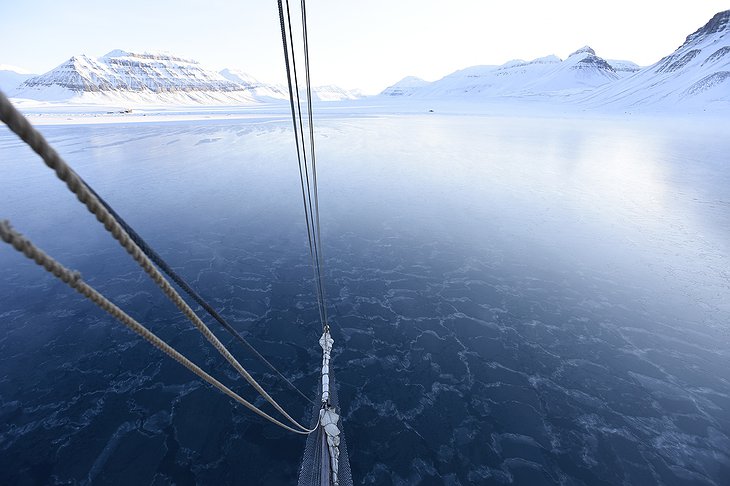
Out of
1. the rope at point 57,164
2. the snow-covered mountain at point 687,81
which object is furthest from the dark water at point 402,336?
the snow-covered mountain at point 687,81

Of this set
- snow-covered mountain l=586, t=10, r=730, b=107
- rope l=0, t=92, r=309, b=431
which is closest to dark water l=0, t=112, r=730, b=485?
rope l=0, t=92, r=309, b=431

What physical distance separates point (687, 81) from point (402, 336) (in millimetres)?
223428

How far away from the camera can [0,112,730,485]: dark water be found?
1119 cm

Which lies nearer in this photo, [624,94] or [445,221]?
[445,221]

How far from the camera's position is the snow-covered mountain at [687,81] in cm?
14525

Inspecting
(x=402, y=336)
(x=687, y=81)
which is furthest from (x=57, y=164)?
(x=687, y=81)

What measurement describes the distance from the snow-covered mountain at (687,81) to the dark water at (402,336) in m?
164

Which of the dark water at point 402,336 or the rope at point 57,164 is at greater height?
the rope at point 57,164

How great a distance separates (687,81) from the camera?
162 meters

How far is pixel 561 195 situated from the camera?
115 feet

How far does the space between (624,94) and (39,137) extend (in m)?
236

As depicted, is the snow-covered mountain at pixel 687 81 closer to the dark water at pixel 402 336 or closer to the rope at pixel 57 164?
the dark water at pixel 402 336

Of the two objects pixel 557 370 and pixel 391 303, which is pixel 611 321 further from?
pixel 391 303

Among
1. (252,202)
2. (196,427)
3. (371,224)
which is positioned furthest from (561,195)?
(196,427)
